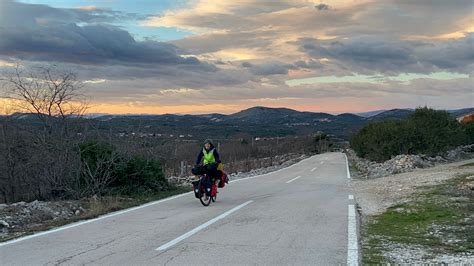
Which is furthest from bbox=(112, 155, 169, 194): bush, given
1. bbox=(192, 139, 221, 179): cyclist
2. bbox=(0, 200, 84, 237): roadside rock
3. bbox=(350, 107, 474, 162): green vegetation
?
bbox=(350, 107, 474, 162): green vegetation

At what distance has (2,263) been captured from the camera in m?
6.84

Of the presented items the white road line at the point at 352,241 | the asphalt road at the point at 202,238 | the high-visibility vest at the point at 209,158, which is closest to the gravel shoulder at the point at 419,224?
the white road line at the point at 352,241

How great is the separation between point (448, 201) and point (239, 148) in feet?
162

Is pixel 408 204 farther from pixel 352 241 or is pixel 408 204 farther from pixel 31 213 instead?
pixel 31 213

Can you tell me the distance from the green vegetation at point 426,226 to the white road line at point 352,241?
15 centimetres

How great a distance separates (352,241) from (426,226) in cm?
252

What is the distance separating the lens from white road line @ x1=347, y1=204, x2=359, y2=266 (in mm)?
7016

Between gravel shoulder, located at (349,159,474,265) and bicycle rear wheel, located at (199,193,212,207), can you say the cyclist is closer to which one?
bicycle rear wheel, located at (199,193,212,207)

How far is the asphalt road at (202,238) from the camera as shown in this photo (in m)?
7.02

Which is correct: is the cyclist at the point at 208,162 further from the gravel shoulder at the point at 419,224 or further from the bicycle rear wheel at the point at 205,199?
the gravel shoulder at the point at 419,224

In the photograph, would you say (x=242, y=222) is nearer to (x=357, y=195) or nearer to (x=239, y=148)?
(x=357, y=195)

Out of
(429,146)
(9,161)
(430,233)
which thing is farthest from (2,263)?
(429,146)

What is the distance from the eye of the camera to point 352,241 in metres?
8.34

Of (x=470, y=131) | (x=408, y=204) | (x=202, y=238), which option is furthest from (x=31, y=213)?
(x=470, y=131)
